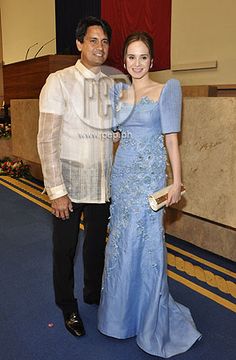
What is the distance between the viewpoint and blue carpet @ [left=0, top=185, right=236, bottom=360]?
5.76 ft

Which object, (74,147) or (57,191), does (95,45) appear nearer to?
(74,147)

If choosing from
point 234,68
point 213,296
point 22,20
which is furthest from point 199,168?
point 22,20

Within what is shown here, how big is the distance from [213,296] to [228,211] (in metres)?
0.59

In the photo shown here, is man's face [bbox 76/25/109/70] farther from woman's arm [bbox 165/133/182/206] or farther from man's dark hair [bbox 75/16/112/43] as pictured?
woman's arm [bbox 165/133/182/206]

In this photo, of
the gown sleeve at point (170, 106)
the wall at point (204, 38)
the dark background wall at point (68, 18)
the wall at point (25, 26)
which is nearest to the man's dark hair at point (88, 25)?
the gown sleeve at point (170, 106)

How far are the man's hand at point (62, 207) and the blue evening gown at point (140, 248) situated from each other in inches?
8.2

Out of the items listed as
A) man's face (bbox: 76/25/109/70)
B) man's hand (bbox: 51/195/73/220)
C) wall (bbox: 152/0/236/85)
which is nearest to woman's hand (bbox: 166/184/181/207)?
man's hand (bbox: 51/195/73/220)

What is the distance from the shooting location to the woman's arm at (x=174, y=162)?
161cm

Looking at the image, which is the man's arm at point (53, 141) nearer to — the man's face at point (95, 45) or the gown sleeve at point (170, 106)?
the man's face at point (95, 45)

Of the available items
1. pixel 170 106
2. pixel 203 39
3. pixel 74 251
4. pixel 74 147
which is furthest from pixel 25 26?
pixel 170 106

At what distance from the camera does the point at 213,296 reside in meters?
2.27

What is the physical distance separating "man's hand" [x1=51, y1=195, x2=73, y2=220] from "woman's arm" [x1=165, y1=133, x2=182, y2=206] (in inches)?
18.3

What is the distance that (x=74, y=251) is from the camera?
1.89 m

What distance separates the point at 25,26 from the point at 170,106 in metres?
8.05
